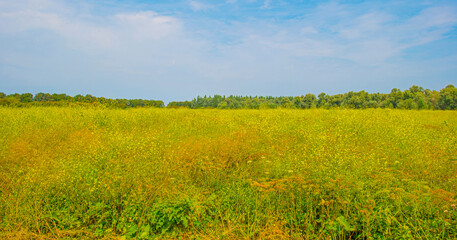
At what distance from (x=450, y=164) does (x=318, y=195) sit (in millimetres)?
3877

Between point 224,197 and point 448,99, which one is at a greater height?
point 448,99

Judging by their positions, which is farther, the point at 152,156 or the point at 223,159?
the point at 223,159

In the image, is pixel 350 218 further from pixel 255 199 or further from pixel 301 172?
pixel 255 199

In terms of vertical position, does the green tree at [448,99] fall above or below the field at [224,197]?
above

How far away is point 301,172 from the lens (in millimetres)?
4289

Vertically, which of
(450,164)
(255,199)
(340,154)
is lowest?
(255,199)

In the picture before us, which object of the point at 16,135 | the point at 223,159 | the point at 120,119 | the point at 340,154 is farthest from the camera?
the point at 120,119

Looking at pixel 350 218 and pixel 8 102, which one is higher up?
pixel 8 102

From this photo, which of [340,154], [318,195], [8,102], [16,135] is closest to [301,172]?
[318,195]

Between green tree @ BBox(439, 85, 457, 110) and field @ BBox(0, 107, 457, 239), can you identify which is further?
green tree @ BBox(439, 85, 457, 110)

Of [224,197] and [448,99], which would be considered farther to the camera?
[448,99]

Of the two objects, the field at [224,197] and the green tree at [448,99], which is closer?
the field at [224,197]

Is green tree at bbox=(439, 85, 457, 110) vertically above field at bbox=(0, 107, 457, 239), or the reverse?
green tree at bbox=(439, 85, 457, 110)

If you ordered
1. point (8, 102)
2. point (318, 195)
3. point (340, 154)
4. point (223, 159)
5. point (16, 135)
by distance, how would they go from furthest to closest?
1. point (8, 102)
2. point (16, 135)
3. point (223, 159)
4. point (340, 154)
5. point (318, 195)
